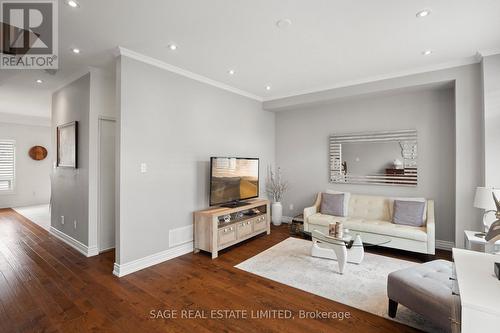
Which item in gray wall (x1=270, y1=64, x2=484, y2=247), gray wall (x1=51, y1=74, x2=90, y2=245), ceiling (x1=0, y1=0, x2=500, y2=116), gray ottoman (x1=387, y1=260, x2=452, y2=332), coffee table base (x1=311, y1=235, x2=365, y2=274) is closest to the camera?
gray ottoman (x1=387, y1=260, x2=452, y2=332)

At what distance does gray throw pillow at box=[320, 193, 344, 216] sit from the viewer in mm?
4472

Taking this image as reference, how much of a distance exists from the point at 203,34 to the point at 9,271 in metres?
3.77

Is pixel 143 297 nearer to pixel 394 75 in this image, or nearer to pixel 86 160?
pixel 86 160

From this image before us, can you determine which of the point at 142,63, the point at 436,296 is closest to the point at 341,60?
the point at 142,63

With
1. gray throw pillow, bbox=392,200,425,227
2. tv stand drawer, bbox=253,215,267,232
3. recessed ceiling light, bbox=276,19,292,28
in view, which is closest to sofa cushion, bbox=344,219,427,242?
gray throw pillow, bbox=392,200,425,227

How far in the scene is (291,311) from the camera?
2.31 m

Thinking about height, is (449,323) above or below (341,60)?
below

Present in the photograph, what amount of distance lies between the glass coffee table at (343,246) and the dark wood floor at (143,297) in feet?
2.15

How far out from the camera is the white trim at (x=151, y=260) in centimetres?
301

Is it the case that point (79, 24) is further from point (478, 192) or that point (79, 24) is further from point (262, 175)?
point (478, 192)

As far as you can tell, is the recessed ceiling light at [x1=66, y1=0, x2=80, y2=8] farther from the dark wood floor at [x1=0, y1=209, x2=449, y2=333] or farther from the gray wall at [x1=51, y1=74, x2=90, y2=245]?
the dark wood floor at [x1=0, y1=209, x2=449, y2=333]

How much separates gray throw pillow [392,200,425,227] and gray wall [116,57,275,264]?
302 cm

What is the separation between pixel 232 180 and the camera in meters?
4.22

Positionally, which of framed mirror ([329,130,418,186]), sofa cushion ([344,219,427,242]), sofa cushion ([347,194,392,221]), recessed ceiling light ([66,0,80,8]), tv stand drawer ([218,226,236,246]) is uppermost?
recessed ceiling light ([66,0,80,8])
